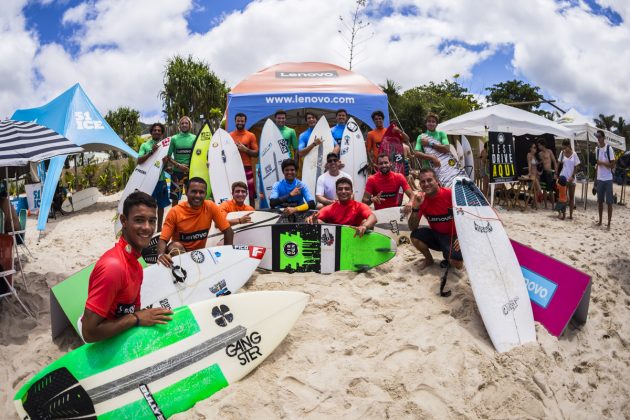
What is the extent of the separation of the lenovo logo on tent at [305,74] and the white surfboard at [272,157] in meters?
3.12

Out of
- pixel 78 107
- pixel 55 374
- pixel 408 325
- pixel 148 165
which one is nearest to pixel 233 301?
pixel 55 374

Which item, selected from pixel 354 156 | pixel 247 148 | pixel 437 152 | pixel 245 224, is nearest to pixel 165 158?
pixel 247 148

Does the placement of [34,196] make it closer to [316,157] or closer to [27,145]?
[27,145]

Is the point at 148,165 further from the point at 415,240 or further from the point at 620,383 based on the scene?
the point at 620,383

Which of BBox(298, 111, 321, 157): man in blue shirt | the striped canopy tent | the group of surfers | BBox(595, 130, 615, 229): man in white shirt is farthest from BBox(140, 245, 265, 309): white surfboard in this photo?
BBox(595, 130, 615, 229): man in white shirt

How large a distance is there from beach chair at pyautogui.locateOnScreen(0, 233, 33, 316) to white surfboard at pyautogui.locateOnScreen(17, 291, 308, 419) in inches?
57.6

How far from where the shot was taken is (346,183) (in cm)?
409

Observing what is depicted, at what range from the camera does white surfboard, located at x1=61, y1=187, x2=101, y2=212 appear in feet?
29.8

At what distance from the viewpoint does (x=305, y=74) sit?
923 centimetres

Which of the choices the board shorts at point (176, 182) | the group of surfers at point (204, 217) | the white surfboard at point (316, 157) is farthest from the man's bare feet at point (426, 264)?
the board shorts at point (176, 182)

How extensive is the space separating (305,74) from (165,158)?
175 inches

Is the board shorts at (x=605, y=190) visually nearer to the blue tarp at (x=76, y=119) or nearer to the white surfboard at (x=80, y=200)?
the blue tarp at (x=76, y=119)

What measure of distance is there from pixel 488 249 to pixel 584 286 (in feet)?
2.36

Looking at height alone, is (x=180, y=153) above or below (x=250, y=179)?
above
